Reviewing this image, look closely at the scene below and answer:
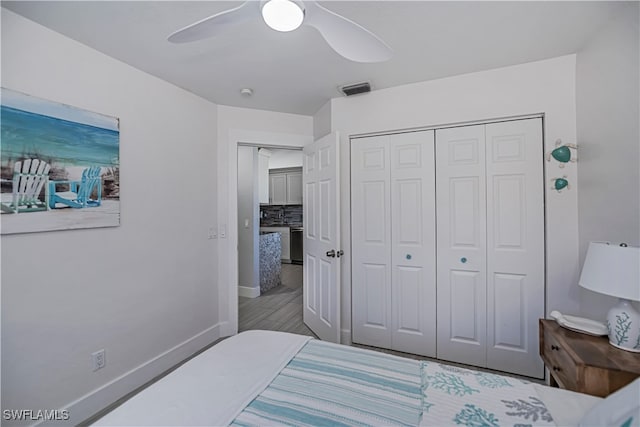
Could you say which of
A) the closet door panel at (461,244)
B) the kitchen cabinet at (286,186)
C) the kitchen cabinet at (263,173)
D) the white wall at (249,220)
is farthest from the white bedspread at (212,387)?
the kitchen cabinet at (286,186)

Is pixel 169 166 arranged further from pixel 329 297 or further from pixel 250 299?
pixel 250 299

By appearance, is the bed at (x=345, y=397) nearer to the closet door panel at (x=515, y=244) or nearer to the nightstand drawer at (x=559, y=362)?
the nightstand drawer at (x=559, y=362)

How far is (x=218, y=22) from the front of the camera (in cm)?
110

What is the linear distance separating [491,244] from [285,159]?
498 centimetres

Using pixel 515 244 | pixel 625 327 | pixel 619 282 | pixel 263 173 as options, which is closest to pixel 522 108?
pixel 515 244

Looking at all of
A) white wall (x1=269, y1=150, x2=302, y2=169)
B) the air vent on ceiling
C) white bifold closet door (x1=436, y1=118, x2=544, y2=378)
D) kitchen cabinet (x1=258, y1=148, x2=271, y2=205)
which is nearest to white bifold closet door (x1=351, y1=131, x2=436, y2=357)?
white bifold closet door (x1=436, y1=118, x2=544, y2=378)

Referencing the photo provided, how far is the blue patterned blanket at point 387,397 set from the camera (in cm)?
95

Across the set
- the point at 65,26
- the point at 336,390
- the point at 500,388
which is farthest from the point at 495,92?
the point at 65,26

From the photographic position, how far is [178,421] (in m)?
0.93

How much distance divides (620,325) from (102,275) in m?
2.96

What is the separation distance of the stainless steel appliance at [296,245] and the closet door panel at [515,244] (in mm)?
4733

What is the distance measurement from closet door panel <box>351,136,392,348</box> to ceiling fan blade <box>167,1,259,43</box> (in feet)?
5.81

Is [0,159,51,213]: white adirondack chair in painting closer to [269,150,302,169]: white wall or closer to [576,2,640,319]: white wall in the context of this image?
[576,2,640,319]: white wall

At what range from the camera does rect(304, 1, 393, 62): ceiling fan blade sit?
1.05 m
